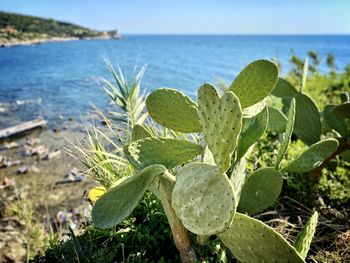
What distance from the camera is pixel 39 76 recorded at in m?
18.3

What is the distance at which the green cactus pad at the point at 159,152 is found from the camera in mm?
1315

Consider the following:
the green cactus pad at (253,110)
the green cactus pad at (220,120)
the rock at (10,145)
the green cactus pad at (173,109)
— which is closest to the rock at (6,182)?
the rock at (10,145)

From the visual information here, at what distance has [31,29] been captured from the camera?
201 ft

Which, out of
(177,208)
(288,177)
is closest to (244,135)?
(177,208)

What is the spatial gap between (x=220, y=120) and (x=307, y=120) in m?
1.26

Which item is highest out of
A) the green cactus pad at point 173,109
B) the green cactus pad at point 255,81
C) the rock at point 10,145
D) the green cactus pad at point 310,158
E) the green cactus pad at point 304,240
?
the green cactus pad at point 255,81

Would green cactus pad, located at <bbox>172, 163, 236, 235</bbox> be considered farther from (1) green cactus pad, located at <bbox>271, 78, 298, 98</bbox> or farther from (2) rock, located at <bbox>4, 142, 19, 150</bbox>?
(2) rock, located at <bbox>4, 142, 19, 150</bbox>

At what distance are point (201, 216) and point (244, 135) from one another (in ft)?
1.72

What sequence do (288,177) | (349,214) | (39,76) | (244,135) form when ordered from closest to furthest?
(244,135) < (349,214) < (288,177) < (39,76)

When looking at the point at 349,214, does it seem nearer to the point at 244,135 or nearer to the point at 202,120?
the point at 244,135

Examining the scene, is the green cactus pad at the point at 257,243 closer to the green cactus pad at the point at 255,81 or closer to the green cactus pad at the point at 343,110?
the green cactus pad at the point at 255,81

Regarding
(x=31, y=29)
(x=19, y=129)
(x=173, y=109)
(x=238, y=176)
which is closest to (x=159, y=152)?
(x=173, y=109)

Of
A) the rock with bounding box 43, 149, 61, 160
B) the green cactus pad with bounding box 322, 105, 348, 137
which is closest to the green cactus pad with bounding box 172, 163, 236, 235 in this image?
the green cactus pad with bounding box 322, 105, 348, 137

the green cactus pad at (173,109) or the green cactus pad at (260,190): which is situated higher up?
the green cactus pad at (173,109)
